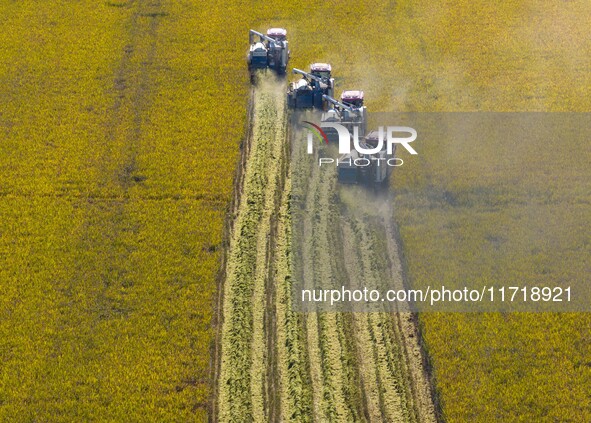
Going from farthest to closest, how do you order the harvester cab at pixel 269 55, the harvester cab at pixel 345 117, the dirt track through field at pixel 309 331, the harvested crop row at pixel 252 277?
the harvester cab at pixel 269 55 < the harvester cab at pixel 345 117 < the harvested crop row at pixel 252 277 < the dirt track through field at pixel 309 331

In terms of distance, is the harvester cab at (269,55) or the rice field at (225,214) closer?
the rice field at (225,214)

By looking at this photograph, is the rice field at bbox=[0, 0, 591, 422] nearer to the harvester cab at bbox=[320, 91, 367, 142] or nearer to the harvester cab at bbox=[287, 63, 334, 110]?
the harvester cab at bbox=[287, 63, 334, 110]

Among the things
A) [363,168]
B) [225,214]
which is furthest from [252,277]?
[363,168]

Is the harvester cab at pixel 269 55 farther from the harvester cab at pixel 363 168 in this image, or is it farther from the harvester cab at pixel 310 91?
the harvester cab at pixel 363 168

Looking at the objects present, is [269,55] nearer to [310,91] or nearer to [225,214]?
[310,91]

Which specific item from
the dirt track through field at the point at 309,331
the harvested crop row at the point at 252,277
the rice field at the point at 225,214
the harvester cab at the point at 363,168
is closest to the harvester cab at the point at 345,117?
the dirt track through field at the point at 309,331

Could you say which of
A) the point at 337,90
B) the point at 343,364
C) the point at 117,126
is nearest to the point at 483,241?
the point at 343,364

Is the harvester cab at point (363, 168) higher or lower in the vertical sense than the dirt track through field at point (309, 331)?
higher

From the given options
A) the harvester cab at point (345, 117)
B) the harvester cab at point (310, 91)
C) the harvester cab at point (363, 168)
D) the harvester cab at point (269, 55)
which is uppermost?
the harvester cab at point (269, 55)
